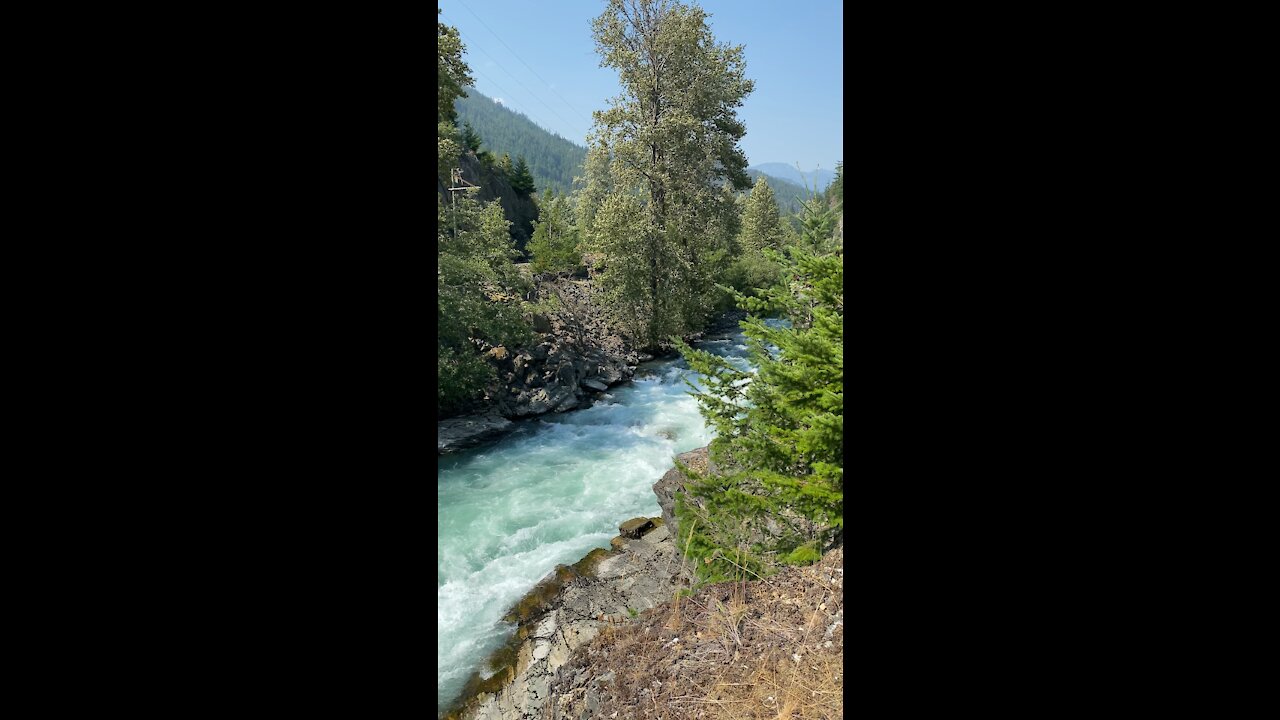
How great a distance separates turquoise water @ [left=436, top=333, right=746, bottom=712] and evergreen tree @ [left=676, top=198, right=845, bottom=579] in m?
0.90

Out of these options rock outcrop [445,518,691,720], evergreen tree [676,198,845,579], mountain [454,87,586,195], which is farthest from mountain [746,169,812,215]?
mountain [454,87,586,195]

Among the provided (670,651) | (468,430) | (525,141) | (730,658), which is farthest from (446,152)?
(525,141)

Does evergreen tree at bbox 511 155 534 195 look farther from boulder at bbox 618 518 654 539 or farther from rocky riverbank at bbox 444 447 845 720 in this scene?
rocky riverbank at bbox 444 447 845 720

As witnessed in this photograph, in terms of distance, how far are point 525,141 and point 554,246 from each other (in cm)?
10104

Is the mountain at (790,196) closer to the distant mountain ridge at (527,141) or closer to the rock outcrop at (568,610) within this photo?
the rock outcrop at (568,610)

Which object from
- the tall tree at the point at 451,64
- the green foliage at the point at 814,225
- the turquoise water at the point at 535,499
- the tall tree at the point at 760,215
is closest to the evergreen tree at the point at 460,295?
the tall tree at the point at 451,64

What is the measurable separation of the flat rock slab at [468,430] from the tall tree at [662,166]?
15.8ft

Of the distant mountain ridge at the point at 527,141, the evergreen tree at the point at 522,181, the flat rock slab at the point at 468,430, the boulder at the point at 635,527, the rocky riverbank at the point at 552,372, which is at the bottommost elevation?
the boulder at the point at 635,527

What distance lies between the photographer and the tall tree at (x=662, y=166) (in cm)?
1455

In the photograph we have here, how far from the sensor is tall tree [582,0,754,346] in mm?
14555

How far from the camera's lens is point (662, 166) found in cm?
1533
